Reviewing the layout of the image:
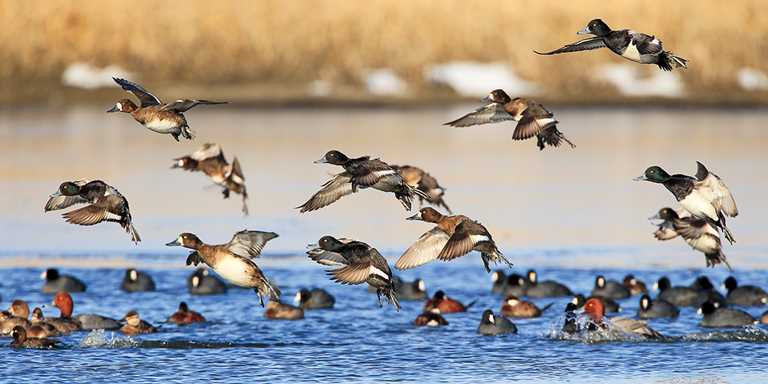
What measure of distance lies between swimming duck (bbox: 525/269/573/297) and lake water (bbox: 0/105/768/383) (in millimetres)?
233

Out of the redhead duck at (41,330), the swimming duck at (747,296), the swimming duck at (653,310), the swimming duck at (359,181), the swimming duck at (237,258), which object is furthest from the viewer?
the swimming duck at (747,296)

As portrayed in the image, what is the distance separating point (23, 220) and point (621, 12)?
4507 cm

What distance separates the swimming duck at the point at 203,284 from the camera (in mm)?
26875

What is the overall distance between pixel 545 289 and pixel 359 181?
27.9 ft

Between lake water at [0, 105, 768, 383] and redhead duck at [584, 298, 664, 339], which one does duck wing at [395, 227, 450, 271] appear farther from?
redhead duck at [584, 298, 664, 339]

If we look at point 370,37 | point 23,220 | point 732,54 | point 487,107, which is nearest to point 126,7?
point 370,37

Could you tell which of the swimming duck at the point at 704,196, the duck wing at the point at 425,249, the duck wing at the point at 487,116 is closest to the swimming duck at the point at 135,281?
the duck wing at the point at 487,116

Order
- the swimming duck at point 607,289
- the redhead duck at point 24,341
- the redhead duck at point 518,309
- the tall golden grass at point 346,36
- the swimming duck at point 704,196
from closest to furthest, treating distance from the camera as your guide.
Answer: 1. the swimming duck at point 704,196
2. the redhead duck at point 24,341
3. the redhead duck at point 518,309
4. the swimming duck at point 607,289
5. the tall golden grass at point 346,36

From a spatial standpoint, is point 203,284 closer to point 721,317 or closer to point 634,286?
point 634,286

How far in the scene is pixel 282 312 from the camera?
2428cm

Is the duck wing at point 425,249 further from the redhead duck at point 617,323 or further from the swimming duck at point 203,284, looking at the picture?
the swimming duck at point 203,284

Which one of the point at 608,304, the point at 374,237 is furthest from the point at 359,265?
the point at 374,237

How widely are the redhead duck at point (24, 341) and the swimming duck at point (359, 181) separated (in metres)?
4.80

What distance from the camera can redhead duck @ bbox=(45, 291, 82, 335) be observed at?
2297cm
